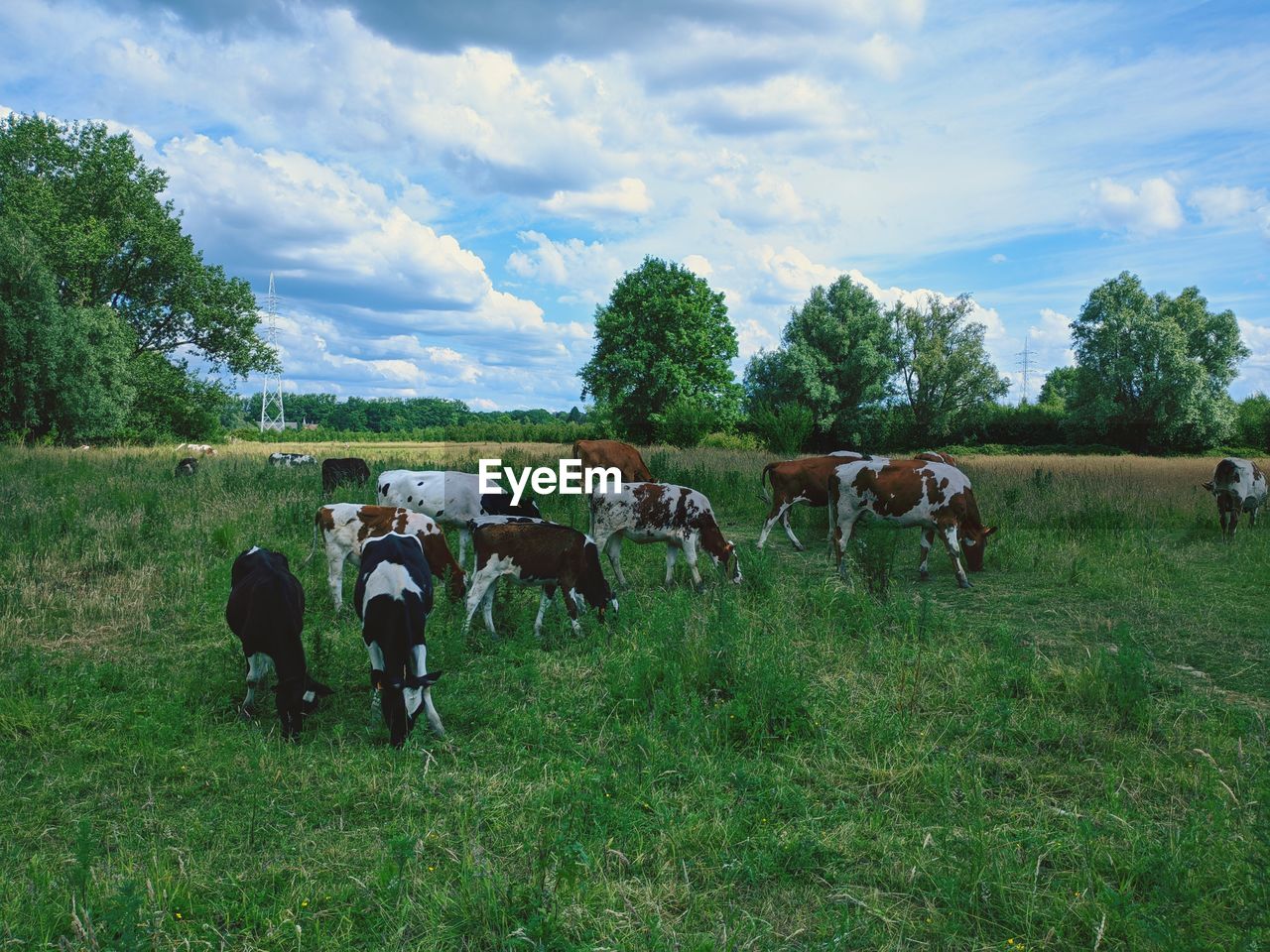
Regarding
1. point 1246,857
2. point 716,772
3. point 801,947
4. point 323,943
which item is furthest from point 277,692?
point 1246,857

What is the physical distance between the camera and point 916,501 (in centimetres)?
1211

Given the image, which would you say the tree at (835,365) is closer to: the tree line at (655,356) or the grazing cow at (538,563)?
the tree line at (655,356)

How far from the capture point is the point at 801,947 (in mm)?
3652

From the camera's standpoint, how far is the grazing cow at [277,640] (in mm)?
6293

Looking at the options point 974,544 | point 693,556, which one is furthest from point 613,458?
point 974,544

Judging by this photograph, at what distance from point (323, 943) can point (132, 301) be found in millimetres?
42995

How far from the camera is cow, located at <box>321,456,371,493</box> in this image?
1716 centimetres

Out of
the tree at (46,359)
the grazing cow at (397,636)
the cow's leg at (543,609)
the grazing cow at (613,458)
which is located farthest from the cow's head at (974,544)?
the tree at (46,359)

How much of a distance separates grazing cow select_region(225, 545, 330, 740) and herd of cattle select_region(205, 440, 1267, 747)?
0.04 ft

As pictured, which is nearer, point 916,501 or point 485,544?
point 485,544

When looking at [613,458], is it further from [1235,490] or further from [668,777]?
[668,777]

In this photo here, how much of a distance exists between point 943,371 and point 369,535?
53498 millimetres

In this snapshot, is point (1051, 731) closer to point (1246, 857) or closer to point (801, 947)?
point (1246, 857)

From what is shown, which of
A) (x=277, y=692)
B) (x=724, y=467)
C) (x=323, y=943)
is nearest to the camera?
(x=323, y=943)
